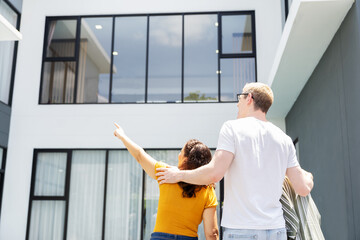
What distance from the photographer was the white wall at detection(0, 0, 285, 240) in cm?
701

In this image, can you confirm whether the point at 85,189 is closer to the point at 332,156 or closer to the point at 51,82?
the point at 51,82

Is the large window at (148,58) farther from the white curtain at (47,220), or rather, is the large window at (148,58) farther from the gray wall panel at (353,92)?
the gray wall panel at (353,92)

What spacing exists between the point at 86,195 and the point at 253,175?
19.0ft

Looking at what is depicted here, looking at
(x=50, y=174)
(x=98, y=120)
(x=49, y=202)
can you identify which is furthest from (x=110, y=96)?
(x=49, y=202)

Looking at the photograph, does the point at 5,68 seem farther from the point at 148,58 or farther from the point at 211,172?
the point at 211,172

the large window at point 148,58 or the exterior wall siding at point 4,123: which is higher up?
the large window at point 148,58

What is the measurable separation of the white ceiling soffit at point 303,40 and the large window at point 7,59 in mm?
4556

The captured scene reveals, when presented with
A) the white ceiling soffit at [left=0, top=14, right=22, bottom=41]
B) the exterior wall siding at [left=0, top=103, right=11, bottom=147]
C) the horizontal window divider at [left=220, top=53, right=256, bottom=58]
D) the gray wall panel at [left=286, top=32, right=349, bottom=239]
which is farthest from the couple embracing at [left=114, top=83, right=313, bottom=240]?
the exterior wall siding at [left=0, top=103, right=11, bottom=147]

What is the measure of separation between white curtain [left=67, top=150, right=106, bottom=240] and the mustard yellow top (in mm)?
5252

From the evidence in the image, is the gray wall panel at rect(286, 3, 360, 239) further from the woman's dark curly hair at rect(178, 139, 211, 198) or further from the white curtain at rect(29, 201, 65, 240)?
the white curtain at rect(29, 201, 65, 240)

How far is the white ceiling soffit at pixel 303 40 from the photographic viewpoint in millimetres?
3623

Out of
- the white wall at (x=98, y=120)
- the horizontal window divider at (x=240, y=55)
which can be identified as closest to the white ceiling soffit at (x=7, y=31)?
the white wall at (x=98, y=120)

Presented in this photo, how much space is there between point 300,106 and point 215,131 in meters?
1.56

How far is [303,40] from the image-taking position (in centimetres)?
432
